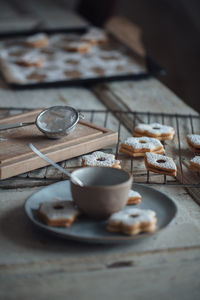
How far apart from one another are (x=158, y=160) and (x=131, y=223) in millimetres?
446

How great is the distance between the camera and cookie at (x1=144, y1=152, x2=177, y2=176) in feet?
4.06

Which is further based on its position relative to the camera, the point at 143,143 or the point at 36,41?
the point at 36,41

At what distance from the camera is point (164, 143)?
59.3 inches

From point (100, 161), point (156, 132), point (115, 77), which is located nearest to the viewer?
point (100, 161)

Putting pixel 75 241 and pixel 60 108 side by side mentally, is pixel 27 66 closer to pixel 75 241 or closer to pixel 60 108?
pixel 60 108

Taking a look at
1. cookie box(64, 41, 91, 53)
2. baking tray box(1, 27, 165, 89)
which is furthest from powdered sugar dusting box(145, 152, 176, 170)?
cookie box(64, 41, 91, 53)

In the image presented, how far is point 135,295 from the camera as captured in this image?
2.76 ft

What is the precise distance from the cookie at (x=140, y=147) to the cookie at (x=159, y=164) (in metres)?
0.06

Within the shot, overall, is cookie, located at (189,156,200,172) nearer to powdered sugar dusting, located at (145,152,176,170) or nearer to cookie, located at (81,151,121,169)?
powdered sugar dusting, located at (145,152,176,170)

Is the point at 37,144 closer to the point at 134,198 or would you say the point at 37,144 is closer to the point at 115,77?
the point at 134,198

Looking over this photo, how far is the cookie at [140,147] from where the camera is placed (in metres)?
1.36

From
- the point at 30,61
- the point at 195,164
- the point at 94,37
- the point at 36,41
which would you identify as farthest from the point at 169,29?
the point at 195,164

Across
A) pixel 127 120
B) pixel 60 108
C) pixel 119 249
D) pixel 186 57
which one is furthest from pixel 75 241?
pixel 186 57

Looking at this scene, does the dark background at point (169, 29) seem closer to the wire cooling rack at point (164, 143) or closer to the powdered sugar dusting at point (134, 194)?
the wire cooling rack at point (164, 143)
